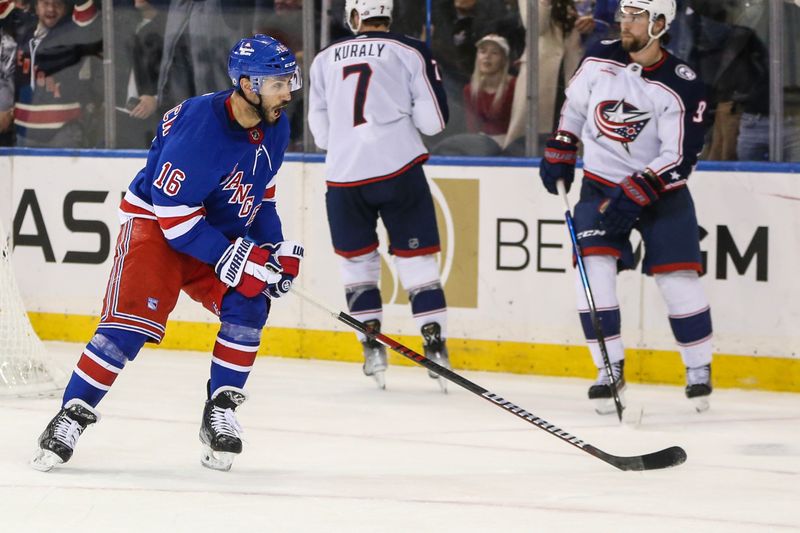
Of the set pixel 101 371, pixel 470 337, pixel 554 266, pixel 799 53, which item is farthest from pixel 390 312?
pixel 101 371

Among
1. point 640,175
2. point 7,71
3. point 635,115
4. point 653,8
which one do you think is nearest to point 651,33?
point 653,8

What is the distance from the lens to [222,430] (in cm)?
355

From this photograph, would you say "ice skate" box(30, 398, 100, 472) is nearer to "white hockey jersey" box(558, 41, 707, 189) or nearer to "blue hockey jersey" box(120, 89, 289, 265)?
"blue hockey jersey" box(120, 89, 289, 265)

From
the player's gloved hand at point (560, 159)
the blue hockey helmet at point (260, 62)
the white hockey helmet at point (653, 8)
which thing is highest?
the blue hockey helmet at point (260, 62)

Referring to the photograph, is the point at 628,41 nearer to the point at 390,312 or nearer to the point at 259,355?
the point at 390,312

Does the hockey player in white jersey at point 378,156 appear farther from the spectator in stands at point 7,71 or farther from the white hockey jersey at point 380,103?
the spectator in stands at point 7,71

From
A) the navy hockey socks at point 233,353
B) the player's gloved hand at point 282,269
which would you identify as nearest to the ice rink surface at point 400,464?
the navy hockey socks at point 233,353

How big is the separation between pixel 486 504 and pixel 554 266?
2057mm

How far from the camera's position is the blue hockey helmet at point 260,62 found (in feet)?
11.1

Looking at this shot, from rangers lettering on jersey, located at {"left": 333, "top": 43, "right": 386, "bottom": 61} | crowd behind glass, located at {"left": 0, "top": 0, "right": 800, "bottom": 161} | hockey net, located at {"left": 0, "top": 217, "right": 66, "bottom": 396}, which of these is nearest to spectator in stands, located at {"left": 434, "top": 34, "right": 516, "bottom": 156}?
crowd behind glass, located at {"left": 0, "top": 0, "right": 800, "bottom": 161}

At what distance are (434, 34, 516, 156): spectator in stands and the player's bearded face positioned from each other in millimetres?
2070

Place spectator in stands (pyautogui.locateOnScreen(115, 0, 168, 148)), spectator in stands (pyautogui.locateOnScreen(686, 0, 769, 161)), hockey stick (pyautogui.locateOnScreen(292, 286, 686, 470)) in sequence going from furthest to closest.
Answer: spectator in stands (pyautogui.locateOnScreen(115, 0, 168, 148)) < spectator in stands (pyautogui.locateOnScreen(686, 0, 769, 161)) < hockey stick (pyautogui.locateOnScreen(292, 286, 686, 470))

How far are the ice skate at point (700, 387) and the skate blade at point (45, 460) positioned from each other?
208 cm

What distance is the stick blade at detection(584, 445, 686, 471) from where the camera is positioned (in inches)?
143
